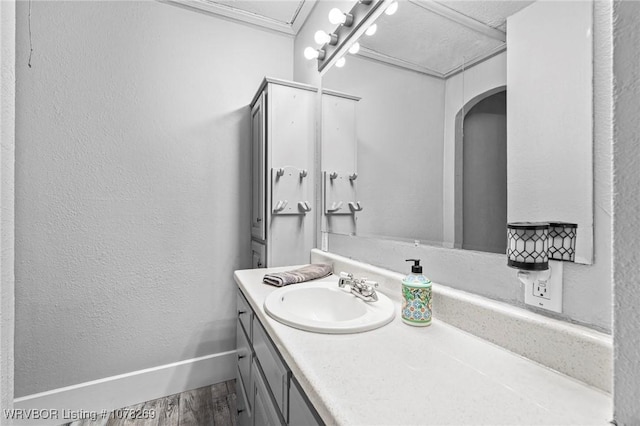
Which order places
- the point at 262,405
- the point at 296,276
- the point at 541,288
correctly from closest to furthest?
the point at 541,288, the point at 262,405, the point at 296,276

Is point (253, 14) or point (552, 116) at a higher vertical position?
point (253, 14)

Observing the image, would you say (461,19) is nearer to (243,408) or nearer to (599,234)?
(599,234)

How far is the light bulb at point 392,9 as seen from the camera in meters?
1.14

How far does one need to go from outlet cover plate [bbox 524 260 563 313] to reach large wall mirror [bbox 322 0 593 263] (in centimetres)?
5

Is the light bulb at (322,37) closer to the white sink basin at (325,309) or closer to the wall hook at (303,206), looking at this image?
the wall hook at (303,206)

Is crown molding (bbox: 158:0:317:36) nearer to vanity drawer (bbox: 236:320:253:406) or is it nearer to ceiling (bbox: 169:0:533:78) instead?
ceiling (bbox: 169:0:533:78)

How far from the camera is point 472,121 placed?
854 millimetres

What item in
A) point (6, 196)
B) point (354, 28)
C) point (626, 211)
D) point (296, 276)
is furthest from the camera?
point (354, 28)

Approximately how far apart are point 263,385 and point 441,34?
1.31 m

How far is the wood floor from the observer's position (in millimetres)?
1521

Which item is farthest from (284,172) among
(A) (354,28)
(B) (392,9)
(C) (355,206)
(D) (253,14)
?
(D) (253,14)

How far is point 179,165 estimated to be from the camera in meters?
1.79

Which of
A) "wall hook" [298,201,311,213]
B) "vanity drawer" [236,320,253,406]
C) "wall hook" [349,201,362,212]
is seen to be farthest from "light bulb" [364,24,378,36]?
"vanity drawer" [236,320,253,406]

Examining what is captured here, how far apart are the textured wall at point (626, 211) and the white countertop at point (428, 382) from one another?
173mm
